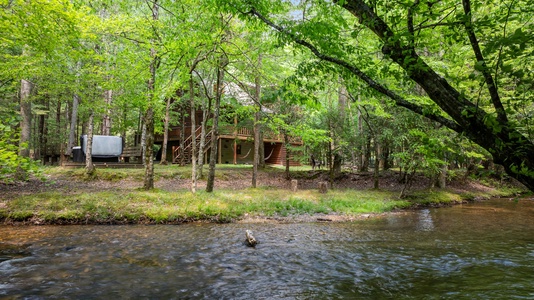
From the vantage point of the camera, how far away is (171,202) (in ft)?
37.2

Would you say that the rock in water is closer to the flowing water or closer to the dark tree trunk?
the flowing water

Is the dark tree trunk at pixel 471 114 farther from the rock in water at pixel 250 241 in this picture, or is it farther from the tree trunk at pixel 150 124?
the tree trunk at pixel 150 124

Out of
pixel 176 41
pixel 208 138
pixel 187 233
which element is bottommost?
pixel 187 233

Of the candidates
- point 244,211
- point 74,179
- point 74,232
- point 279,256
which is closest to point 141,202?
point 74,232

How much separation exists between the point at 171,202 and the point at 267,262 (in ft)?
19.6

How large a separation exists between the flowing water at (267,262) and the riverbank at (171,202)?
704 millimetres

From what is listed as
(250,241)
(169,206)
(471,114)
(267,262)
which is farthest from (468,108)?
(169,206)

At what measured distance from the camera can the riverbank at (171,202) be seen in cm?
988

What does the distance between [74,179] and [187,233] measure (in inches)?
429

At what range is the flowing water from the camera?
4977 millimetres

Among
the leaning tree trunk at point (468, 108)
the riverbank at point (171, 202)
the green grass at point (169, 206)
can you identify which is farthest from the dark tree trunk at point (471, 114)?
the green grass at point (169, 206)

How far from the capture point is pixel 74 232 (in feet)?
28.1

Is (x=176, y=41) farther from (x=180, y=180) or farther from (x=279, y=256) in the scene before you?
(x=180, y=180)

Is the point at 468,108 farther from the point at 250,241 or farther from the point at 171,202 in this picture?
the point at 171,202
